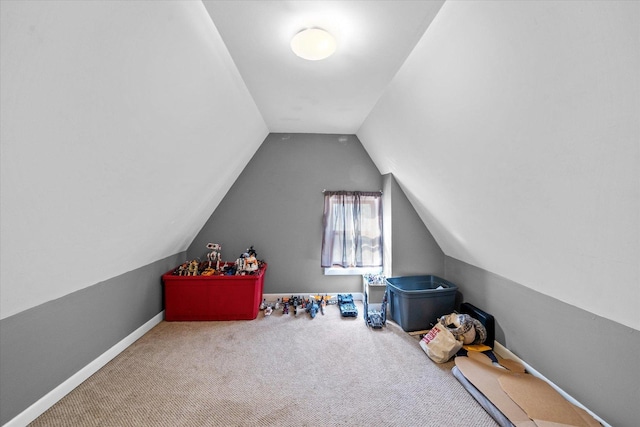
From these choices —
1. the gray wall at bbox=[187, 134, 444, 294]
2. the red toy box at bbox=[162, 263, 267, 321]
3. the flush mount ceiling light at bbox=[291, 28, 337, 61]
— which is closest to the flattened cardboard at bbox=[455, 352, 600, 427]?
the gray wall at bbox=[187, 134, 444, 294]

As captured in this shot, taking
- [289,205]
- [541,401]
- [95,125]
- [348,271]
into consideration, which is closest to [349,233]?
[348,271]

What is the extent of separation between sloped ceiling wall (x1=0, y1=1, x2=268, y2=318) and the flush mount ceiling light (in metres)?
0.48

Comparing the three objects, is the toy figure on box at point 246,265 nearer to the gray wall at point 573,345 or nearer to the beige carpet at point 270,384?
the beige carpet at point 270,384

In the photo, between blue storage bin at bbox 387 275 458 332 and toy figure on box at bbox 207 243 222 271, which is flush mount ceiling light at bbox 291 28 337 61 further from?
toy figure on box at bbox 207 243 222 271

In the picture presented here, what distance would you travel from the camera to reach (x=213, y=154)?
2275 mm

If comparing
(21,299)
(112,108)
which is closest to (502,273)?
(112,108)

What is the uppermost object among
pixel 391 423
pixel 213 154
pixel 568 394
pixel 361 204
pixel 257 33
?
pixel 257 33

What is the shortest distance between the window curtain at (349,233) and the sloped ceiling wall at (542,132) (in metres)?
1.37

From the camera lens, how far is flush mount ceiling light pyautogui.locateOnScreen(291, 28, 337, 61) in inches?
54.2

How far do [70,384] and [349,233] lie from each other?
2.88 meters

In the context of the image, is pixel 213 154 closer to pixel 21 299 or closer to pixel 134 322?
pixel 21 299

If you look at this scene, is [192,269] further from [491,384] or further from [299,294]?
[491,384]

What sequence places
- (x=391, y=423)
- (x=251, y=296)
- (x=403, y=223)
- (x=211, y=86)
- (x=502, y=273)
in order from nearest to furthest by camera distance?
1. (x=391, y=423)
2. (x=211, y=86)
3. (x=502, y=273)
4. (x=251, y=296)
5. (x=403, y=223)

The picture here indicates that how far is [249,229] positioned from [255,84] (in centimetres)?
194
